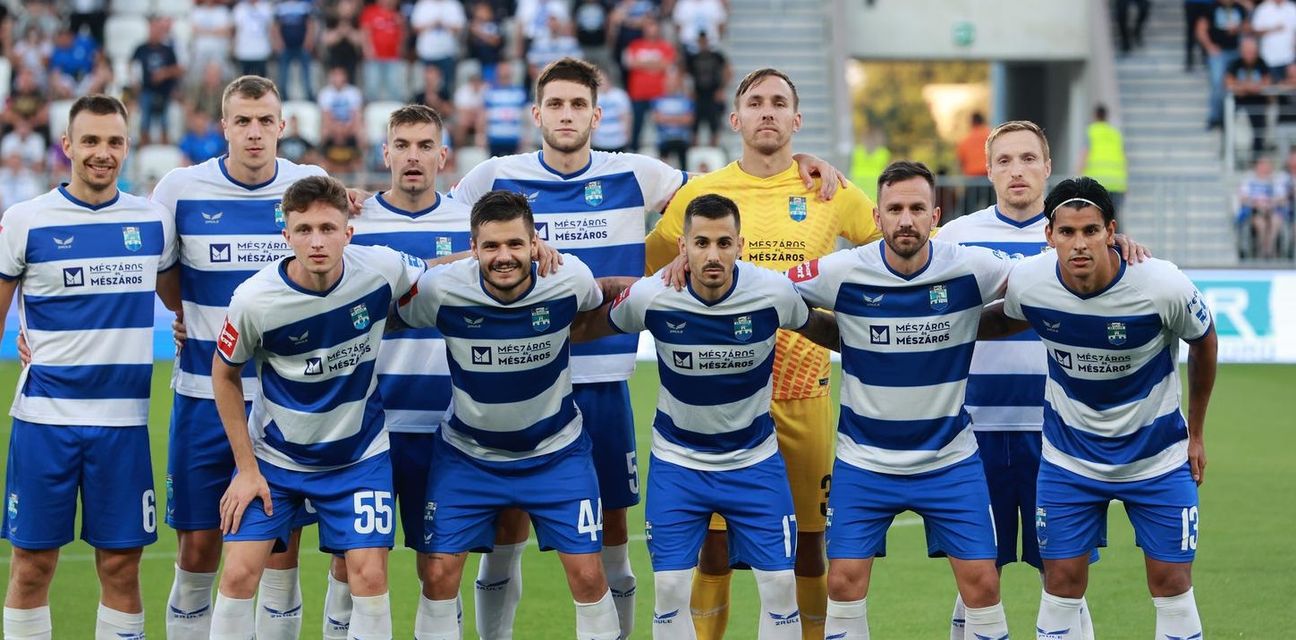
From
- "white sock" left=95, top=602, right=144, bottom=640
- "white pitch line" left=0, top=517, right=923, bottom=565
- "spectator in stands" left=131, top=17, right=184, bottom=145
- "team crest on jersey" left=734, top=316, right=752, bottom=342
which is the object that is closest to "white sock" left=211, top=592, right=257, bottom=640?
"white sock" left=95, top=602, right=144, bottom=640

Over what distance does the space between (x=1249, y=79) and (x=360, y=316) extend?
20.1 metres

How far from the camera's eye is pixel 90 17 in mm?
22641

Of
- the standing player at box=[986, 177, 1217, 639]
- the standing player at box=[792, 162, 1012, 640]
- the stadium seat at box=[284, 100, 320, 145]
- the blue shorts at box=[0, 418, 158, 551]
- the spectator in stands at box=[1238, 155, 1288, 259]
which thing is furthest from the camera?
the stadium seat at box=[284, 100, 320, 145]

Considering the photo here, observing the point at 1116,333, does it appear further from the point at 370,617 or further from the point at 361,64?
the point at 361,64

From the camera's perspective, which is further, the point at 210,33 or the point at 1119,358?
the point at 210,33

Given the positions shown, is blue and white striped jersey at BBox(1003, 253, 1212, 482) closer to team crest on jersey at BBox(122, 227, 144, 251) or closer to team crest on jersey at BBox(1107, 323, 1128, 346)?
A: team crest on jersey at BBox(1107, 323, 1128, 346)

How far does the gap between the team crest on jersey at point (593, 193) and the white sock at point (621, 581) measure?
1537mm

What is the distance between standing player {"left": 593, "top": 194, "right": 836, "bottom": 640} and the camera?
252 inches

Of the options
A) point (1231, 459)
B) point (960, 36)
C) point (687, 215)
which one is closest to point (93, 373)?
point (687, 215)

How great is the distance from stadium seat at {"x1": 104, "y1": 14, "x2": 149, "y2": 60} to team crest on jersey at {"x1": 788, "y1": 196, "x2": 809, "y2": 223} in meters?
18.0

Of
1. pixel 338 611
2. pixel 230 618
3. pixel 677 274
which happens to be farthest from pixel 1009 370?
pixel 230 618

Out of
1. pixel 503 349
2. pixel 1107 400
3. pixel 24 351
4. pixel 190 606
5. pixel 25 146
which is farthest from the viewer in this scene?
pixel 25 146

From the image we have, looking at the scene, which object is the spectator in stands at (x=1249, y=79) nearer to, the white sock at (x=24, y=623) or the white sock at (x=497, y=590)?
the white sock at (x=497, y=590)

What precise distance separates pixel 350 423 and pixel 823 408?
204 cm
